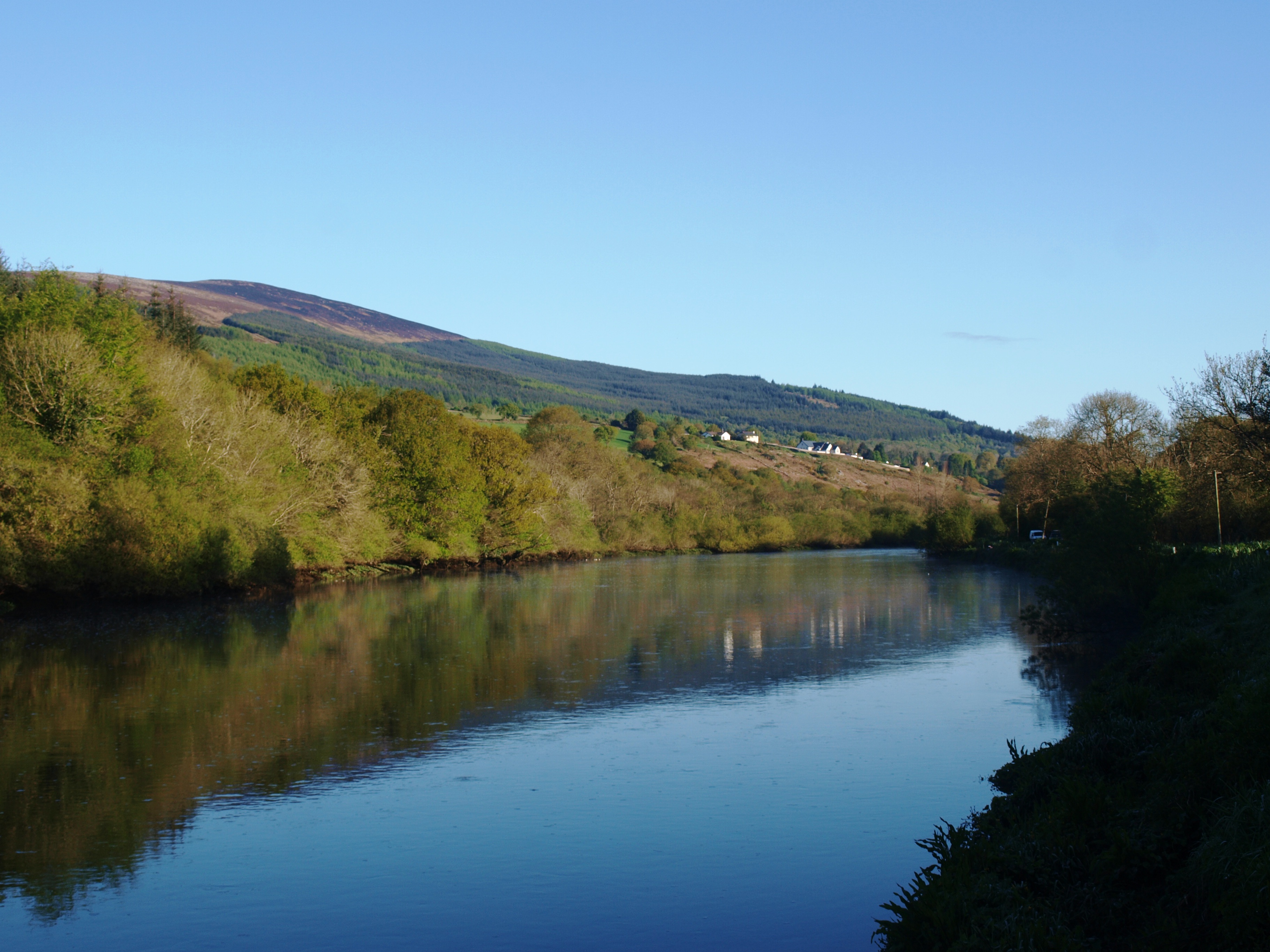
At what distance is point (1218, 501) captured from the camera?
3547 cm

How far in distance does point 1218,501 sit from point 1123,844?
105ft

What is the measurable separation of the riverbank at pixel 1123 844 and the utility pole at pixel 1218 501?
24.9 metres

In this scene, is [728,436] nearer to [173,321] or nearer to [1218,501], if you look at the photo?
[173,321]

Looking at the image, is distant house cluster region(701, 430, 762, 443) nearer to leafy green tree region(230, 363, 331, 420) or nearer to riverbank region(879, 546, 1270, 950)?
leafy green tree region(230, 363, 331, 420)

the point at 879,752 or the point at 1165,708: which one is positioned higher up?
the point at 1165,708

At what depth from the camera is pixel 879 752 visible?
15.9 m

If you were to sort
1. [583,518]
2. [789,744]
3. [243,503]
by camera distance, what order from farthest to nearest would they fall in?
1. [583,518]
2. [243,503]
3. [789,744]

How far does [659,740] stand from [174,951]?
922 centimetres

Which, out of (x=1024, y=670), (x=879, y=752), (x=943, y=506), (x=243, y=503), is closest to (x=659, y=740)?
(x=879, y=752)

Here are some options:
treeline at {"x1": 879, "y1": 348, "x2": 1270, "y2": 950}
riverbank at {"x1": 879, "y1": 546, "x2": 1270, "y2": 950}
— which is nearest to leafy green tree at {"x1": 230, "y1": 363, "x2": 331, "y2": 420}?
treeline at {"x1": 879, "y1": 348, "x2": 1270, "y2": 950}

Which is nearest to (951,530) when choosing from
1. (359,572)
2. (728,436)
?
(359,572)

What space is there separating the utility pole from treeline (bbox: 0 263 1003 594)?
36.1m

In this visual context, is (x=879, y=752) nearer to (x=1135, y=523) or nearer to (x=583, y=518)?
(x=1135, y=523)

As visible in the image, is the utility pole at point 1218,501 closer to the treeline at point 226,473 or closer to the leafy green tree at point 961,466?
the treeline at point 226,473
